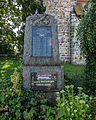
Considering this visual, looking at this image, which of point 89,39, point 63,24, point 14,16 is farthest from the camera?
point 63,24

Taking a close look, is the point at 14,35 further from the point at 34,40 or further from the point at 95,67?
the point at 95,67

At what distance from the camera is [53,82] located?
9.84 ft

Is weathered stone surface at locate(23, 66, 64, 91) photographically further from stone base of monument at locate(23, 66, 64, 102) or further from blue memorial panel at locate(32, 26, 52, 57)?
blue memorial panel at locate(32, 26, 52, 57)

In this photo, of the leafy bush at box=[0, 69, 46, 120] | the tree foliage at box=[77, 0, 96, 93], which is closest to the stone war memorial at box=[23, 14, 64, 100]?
the leafy bush at box=[0, 69, 46, 120]

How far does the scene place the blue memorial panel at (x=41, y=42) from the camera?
3174mm

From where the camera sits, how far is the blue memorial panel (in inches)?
125

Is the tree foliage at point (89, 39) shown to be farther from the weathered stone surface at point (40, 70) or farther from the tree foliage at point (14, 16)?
the tree foliage at point (14, 16)

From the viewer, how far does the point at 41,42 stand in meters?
3.19

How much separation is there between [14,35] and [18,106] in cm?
543

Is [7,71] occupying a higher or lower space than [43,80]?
lower

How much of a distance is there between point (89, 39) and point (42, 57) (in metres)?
1.19

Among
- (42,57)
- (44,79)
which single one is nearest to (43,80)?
(44,79)

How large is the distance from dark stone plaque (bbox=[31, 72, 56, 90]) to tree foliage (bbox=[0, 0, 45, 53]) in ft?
12.5

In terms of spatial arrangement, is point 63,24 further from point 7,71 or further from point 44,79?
point 44,79
